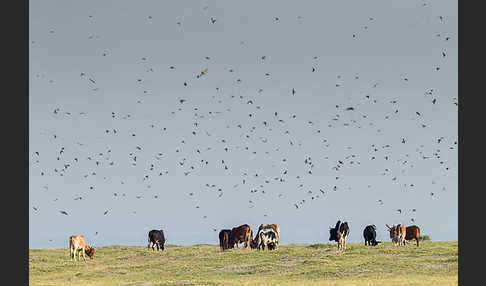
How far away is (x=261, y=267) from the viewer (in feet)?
137

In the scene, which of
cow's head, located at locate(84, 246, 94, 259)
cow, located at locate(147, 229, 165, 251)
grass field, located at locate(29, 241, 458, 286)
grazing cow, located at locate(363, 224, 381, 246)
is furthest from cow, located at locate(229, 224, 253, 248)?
cow's head, located at locate(84, 246, 94, 259)

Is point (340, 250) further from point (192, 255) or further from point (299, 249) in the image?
point (192, 255)

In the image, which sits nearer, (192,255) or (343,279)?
(343,279)

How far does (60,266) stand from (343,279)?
60.8 ft

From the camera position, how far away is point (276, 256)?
4666cm

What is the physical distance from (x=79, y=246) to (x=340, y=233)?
17460 millimetres

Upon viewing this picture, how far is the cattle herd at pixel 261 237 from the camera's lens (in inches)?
2035

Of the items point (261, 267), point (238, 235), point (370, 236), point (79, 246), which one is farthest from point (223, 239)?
point (261, 267)

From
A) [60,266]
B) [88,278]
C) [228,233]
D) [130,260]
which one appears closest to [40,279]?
[88,278]

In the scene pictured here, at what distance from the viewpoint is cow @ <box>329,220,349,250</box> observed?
51.8 m

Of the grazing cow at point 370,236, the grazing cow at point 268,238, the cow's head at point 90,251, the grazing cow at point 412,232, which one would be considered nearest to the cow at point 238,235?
the grazing cow at point 268,238

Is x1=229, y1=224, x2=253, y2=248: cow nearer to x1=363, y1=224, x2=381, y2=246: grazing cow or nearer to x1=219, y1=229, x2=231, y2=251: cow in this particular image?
x1=219, y1=229, x2=231, y2=251: cow

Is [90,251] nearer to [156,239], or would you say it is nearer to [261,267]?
[156,239]

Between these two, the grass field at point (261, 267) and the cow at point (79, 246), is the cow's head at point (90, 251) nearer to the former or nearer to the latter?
the cow at point (79, 246)
